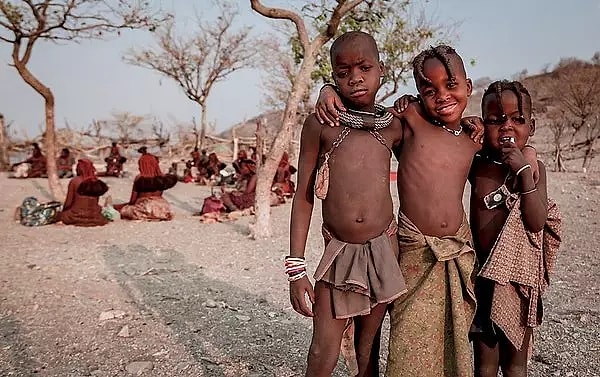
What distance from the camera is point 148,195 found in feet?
32.1

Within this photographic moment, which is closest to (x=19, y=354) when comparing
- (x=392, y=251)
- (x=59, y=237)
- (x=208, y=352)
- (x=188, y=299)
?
(x=208, y=352)

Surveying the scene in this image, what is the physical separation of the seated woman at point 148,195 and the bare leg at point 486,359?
8.12m

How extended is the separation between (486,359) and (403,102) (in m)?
1.12

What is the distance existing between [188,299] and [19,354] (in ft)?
4.79

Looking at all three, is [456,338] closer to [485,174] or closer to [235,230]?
[485,174]

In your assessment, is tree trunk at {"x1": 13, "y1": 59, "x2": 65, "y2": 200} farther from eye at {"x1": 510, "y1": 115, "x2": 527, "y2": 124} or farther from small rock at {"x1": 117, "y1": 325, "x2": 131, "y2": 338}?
eye at {"x1": 510, "y1": 115, "x2": 527, "y2": 124}

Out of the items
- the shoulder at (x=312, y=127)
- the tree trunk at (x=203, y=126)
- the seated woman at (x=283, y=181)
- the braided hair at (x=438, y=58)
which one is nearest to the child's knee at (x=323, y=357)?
the shoulder at (x=312, y=127)

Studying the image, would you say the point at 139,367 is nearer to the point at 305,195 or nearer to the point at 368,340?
the point at 368,340

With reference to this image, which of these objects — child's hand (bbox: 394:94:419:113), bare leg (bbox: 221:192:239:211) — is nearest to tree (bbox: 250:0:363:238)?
bare leg (bbox: 221:192:239:211)

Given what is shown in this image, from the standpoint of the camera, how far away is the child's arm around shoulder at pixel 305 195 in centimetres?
202

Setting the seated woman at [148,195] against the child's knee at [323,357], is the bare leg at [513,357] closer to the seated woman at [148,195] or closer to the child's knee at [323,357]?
the child's knee at [323,357]

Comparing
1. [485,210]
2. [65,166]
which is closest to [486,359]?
[485,210]

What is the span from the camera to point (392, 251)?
6.65ft

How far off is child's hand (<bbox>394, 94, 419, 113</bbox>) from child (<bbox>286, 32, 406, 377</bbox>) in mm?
83
